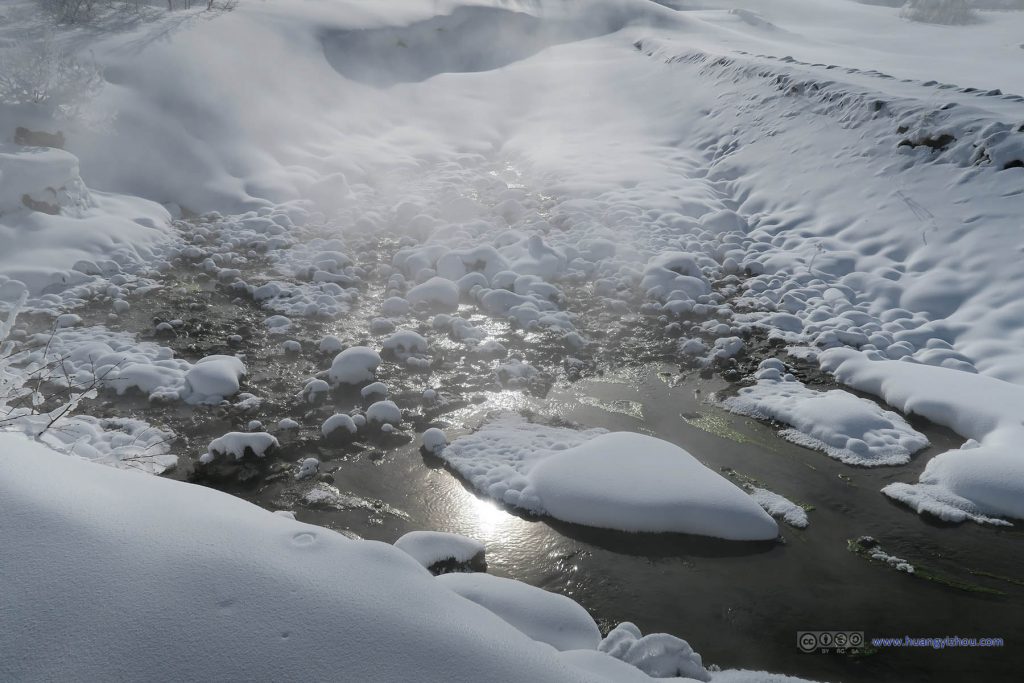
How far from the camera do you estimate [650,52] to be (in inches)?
734

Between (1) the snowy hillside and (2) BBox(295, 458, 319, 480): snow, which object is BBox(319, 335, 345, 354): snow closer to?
Answer: (1) the snowy hillside

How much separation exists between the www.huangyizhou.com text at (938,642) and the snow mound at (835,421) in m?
1.67

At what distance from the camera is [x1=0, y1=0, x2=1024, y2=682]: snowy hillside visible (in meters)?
2.29

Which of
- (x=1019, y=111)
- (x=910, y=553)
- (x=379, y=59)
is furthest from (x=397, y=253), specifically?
(x=379, y=59)

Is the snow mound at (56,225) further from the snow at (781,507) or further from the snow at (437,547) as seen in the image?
the snow at (781,507)

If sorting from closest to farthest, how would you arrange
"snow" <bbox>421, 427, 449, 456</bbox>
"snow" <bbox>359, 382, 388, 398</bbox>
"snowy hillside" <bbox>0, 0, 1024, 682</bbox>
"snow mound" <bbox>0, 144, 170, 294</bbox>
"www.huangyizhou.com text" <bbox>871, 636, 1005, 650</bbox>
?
1. "snowy hillside" <bbox>0, 0, 1024, 682</bbox>
2. "www.huangyizhou.com text" <bbox>871, 636, 1005, 650</bbox>
3. "snow" <bbox>421, 427, 449, 456</bbox>
4. "snow" <bbox>359, 382, 388, 398</bbox>
5. "snow mound" <bbox>0, 144, 170, 294</bbox>

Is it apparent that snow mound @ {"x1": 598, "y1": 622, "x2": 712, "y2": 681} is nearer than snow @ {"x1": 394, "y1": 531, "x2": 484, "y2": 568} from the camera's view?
Yes

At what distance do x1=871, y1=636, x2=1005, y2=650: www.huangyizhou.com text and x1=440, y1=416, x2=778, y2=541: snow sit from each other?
899 millimetres

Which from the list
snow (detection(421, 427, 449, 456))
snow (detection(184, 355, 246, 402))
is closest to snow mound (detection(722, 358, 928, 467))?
snow (detection(421, 427, 449, 456))

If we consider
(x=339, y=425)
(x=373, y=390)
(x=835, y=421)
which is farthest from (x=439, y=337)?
(x=835, y=421)

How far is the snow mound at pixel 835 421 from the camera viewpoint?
5.23 metres

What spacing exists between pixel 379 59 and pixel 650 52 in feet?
26.4

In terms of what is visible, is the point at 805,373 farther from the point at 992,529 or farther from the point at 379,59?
the point at 379,59

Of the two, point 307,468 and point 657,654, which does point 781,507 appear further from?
point 307,468
